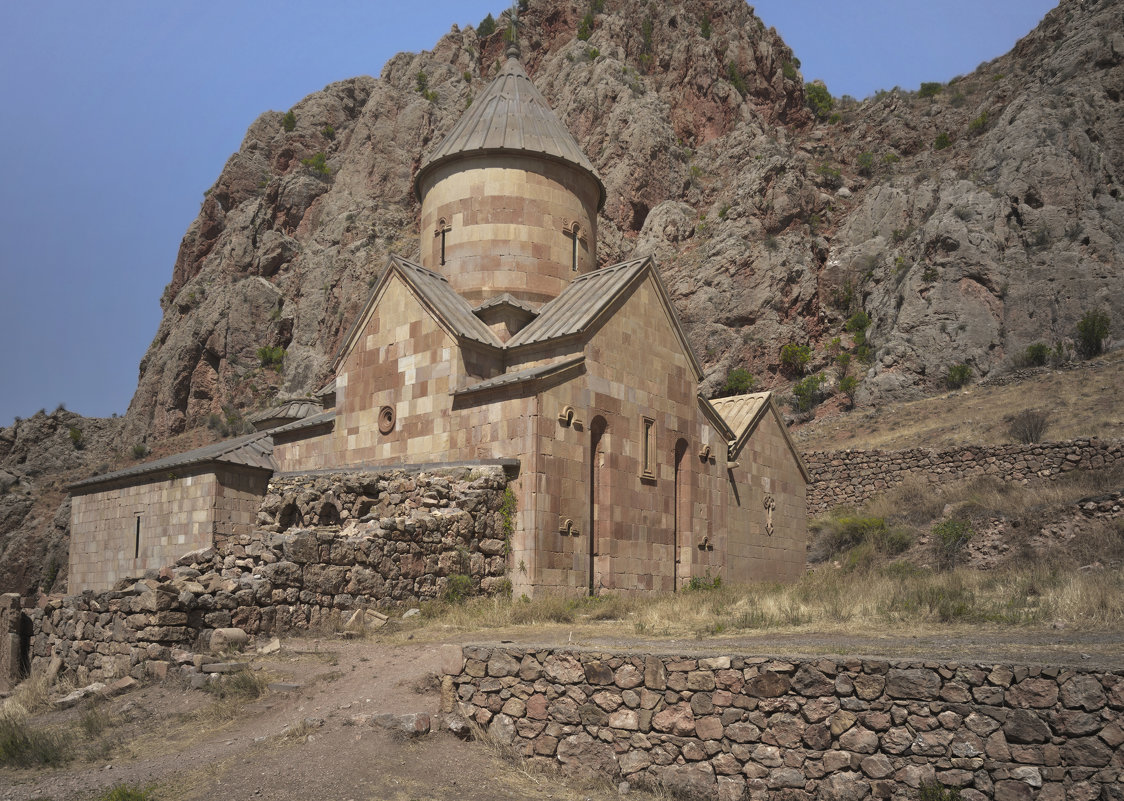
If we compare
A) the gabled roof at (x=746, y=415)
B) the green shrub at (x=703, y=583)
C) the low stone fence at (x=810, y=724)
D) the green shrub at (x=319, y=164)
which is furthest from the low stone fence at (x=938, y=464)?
the green shrub at (x=319, y=164)

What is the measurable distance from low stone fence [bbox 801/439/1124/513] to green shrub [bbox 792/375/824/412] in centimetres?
943

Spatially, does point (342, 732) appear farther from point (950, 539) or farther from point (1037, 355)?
point (1037, 355)

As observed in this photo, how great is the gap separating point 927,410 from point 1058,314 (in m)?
6.69

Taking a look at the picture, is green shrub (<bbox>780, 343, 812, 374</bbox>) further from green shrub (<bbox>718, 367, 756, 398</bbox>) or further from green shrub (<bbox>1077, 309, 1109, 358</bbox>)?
green shrub (<bbox>1077, 309, 1109, 358</bbox>)

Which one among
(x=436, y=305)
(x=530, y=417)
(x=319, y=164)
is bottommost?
(x=530, y=417)

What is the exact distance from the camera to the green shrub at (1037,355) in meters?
30.0

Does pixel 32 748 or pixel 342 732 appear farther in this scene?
pixel 32 748

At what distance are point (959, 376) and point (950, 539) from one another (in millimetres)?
16164

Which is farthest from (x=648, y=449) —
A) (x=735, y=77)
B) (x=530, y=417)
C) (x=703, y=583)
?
(x=735, y=77)

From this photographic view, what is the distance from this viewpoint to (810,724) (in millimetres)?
5512

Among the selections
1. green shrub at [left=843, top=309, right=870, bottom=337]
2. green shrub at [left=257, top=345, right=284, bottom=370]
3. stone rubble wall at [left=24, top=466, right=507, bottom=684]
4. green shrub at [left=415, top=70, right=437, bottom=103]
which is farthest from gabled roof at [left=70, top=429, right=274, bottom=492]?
green shrub at [left=415, top=70, right=437, bottom=103]

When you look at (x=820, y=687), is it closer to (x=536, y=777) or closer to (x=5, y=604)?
(x=536, y=777)

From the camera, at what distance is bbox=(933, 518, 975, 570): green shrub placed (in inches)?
655

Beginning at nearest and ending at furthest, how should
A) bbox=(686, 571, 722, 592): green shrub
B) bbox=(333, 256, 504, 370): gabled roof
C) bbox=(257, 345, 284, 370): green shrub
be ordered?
1. bbox=(333, 256, 504, 370): gabled roof
2. bbox=(686, 571, 722, 592): green shrub
3. bbox=(257, 345, 284, 370): green shrub
